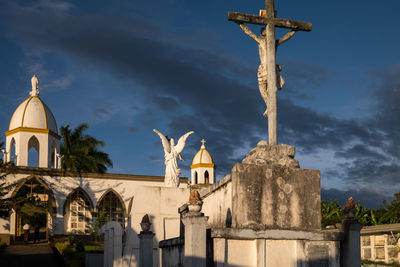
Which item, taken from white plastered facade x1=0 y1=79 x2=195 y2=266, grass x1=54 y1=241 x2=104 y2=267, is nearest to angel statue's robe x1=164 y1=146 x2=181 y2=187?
grass x1=54 y1=241 x2=104 y2=267

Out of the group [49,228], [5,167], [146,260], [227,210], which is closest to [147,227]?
[146,260]

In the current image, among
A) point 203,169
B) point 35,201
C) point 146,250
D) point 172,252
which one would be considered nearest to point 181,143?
point 146,250

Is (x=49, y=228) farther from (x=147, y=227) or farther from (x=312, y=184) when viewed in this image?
(x=312, y=184)

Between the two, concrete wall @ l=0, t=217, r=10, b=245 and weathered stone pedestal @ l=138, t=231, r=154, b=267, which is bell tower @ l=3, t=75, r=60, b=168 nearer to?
concrete wall @ l=0, t=217, r=10, b=245

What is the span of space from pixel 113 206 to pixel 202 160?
9.45 metres

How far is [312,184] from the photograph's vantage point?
7777 millimetres

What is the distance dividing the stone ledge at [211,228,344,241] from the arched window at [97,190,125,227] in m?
30.0

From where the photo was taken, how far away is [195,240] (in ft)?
23.3

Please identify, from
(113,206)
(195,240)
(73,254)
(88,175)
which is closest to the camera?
(195,240)

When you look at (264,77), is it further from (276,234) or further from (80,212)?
(80,212)

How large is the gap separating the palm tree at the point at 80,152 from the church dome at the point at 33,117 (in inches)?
165

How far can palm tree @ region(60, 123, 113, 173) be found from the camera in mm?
40219

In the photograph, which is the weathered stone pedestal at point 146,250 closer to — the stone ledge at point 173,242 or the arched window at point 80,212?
the stone ledge at point 173,242

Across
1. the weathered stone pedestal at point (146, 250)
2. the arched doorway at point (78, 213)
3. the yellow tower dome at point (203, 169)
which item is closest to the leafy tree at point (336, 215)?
the yellow tower dome at point (203, 169)
